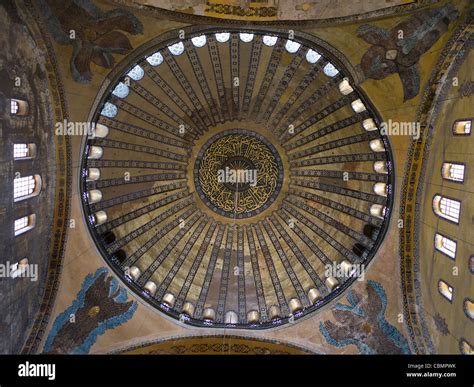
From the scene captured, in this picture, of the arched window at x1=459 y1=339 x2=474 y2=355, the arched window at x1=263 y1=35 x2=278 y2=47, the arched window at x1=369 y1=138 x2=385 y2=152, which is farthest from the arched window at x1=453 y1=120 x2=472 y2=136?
the arched window at x1=263 y1=35 x2=278 y2=47

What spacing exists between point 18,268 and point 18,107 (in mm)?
4636

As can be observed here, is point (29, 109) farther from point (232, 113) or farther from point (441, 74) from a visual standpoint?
point (441, 74)

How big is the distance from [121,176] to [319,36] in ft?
31.8

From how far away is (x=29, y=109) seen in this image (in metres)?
12.4

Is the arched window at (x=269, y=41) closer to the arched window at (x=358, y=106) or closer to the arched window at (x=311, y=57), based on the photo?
the arched window at (x=311, y=57)

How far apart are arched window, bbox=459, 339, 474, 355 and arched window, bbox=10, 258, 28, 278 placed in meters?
13.1

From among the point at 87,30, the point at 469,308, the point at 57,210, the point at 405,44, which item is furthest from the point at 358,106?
the point at 57,210

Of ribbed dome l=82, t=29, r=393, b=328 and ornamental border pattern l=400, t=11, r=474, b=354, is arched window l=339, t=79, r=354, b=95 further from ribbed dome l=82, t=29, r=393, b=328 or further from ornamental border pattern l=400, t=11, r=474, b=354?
ornamental border pattern l=400, t=11, r=474, b=354

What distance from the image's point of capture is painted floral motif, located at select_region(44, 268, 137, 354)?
47.8 ft

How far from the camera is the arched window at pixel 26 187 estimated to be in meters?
12.0

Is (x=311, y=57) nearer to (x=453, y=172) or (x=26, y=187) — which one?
(x=453, y=172)

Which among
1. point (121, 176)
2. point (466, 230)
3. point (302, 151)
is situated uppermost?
point (302, 151)

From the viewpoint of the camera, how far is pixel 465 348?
40.4ft
